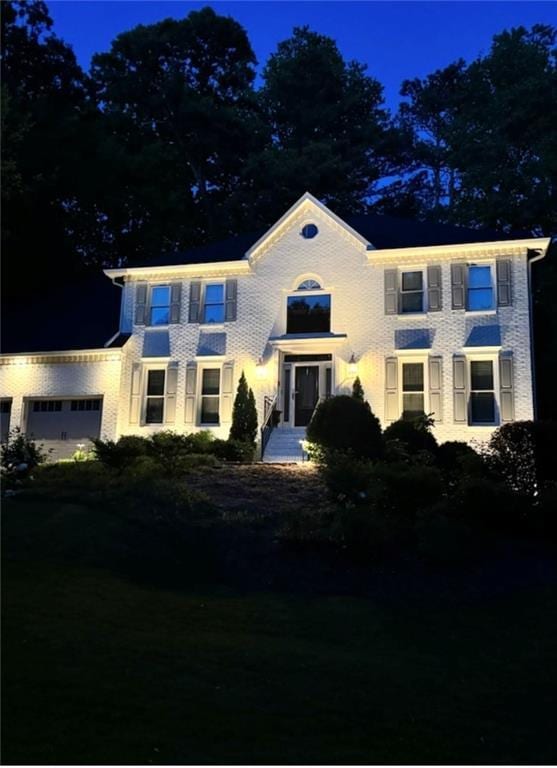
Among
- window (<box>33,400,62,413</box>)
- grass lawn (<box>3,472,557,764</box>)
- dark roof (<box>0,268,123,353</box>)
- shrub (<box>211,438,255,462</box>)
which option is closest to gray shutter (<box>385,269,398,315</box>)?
shrub (<box>211,438,255,462</box>)

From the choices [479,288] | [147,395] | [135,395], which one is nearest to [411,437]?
[479,288]

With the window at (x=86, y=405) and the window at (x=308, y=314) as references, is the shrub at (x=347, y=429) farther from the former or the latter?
the window at (x=86, y=405)

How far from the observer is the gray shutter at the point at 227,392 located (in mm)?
22906

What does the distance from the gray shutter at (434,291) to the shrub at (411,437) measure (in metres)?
4.39

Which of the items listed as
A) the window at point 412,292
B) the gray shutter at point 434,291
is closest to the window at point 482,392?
the gray shutter at point 434,291

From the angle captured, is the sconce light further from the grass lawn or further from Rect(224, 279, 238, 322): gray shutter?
the grass lawn

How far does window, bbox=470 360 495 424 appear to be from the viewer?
2103 centimetres

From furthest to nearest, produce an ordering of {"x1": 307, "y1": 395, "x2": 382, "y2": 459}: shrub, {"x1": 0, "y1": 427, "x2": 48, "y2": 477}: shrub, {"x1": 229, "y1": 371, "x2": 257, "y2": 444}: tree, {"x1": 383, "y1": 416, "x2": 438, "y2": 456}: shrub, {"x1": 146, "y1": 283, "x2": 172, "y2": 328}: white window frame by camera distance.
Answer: {"x1": 146, "y1": 283, "x2": 172, "y2": 328}: white window frame < {"x1": 229, "y1": 371, "x2": 257, "y2": 444}: tree < {"x1": 383, "y1": 416, "x2": 438, "y2": 456}: shrub < {"x1": 307, "y1": 395, "x2": 382, "y2": 459}: shrub < {"x1": 0, "y1": 427, "x2": 48, "y2": 477}: shrub

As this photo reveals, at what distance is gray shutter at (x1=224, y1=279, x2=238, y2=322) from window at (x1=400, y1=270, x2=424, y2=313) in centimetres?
530

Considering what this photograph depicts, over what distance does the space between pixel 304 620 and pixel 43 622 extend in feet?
9.87

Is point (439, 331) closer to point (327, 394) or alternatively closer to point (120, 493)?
point (327, 394)

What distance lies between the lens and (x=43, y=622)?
774 cm

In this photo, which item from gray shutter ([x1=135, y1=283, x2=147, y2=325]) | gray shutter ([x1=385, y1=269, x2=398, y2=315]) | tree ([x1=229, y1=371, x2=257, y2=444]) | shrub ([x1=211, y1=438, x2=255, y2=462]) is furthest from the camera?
gray shutter ([x1=135, y1=283, x2=147, y2=325])

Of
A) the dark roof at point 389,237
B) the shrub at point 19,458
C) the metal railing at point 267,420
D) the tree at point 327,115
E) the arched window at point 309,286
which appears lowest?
the shrub at point 19,458
